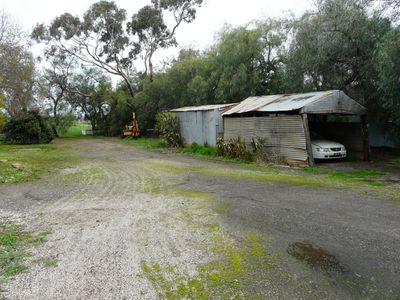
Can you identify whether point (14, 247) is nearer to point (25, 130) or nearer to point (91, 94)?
point (25, 130)

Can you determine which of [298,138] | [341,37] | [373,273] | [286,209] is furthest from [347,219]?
[341,37]

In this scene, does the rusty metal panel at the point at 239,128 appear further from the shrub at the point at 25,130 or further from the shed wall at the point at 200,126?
the shrub at the point at 25,130

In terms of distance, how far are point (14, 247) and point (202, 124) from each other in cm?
1286

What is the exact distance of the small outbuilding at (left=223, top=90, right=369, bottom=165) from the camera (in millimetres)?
11344

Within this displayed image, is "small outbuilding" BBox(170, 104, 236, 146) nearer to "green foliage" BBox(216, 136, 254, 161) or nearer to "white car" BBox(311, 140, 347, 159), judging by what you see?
"green foliage" BBox(216, 136, 254, 161)

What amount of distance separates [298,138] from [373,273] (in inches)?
327

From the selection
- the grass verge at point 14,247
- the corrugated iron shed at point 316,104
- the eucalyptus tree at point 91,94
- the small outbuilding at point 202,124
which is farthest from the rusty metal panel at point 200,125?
the eucalyptus tree at point 91,94

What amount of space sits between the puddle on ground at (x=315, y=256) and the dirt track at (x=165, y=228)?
0.31ft

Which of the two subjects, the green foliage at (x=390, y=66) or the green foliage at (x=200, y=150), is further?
the green foliage at (x=200, y=150)

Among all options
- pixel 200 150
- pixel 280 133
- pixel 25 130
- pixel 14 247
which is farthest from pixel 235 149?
pixel 25 130

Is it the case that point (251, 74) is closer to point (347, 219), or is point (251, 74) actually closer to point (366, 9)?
point (366, 9)

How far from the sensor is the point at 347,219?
5363 millimetres

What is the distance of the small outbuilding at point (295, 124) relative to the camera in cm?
1134

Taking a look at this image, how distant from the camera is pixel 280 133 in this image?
12.1 metres
